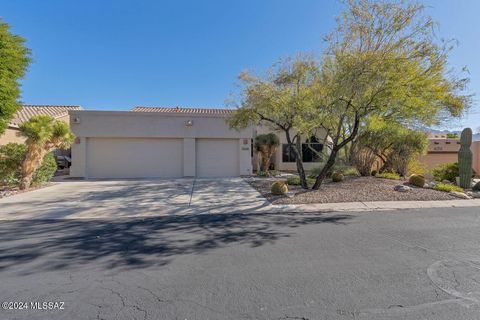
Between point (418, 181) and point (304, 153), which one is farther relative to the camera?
point (304, 153)

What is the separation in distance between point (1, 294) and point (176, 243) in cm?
252

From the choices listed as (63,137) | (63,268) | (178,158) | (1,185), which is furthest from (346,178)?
(1,185)

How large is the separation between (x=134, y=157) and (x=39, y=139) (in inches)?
223

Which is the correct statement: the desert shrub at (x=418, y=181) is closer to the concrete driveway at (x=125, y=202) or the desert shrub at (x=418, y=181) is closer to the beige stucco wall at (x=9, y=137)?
the concrete driveway at (x=125, y=202)

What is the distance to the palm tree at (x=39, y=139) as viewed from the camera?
11.0 meters

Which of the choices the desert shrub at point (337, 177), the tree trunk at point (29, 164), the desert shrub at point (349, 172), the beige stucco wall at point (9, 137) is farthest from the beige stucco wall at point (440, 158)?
the beige stucco wall at point (9, 137)

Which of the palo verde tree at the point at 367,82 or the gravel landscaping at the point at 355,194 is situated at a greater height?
the palo verde tree at the point at 367,82

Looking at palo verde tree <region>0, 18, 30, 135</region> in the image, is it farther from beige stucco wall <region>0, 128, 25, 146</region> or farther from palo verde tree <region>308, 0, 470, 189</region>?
palo verde tree <region>308, 0, 470, 189</region>

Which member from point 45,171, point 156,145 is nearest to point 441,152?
point 156,145

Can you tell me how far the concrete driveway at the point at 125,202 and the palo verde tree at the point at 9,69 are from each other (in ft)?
11.0

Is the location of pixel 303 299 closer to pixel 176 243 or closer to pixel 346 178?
pixel 176 243

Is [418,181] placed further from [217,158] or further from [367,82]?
[217,158]

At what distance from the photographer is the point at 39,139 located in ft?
36.1

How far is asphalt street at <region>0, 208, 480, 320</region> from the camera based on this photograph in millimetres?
2932
